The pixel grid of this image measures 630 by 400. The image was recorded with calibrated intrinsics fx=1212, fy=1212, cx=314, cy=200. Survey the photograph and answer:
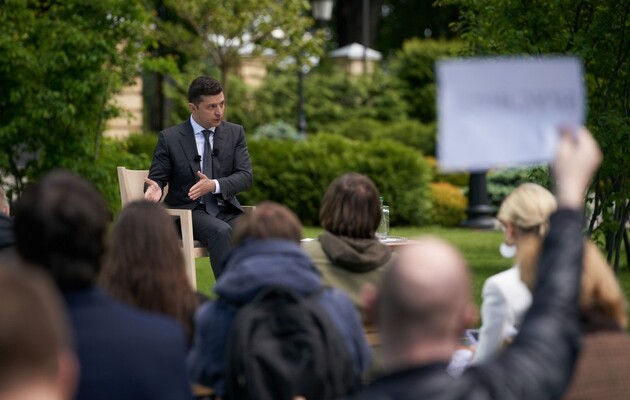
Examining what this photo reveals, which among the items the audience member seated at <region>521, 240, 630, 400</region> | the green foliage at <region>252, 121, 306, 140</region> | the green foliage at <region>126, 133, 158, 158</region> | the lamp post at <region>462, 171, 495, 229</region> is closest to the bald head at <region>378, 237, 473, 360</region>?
the audience member seated at <region>521, 240, 630, 400</region>

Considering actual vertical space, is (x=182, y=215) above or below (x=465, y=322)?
below

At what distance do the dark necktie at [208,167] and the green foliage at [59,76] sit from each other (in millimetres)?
4309

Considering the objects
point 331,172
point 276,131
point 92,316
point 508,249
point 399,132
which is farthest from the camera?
point 399,132

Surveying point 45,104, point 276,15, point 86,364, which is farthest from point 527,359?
point 276,15

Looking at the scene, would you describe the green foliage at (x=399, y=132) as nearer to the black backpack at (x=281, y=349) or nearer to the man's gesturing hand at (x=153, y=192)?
the man's gesturing hand at (x=153, y=192)

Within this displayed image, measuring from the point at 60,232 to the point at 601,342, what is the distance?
1.58 metres

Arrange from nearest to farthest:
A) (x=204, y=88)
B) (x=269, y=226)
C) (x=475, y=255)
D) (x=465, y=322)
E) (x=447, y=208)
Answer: (x=465, y=322), (x=269, y=226), (x=204, y=88), (x=475, y=255), (x=447, y=208)

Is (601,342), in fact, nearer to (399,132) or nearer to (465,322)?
(465,322)

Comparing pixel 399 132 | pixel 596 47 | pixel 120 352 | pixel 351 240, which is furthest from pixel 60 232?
pixel 399 132

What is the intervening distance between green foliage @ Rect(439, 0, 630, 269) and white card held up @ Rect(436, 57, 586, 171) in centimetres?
618

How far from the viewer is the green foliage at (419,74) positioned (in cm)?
3284

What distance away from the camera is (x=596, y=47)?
9.46 meters

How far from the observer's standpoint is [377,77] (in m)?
32.8

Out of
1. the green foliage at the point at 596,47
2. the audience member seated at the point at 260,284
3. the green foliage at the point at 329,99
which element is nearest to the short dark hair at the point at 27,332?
the audience member seated at the point at 260,284
